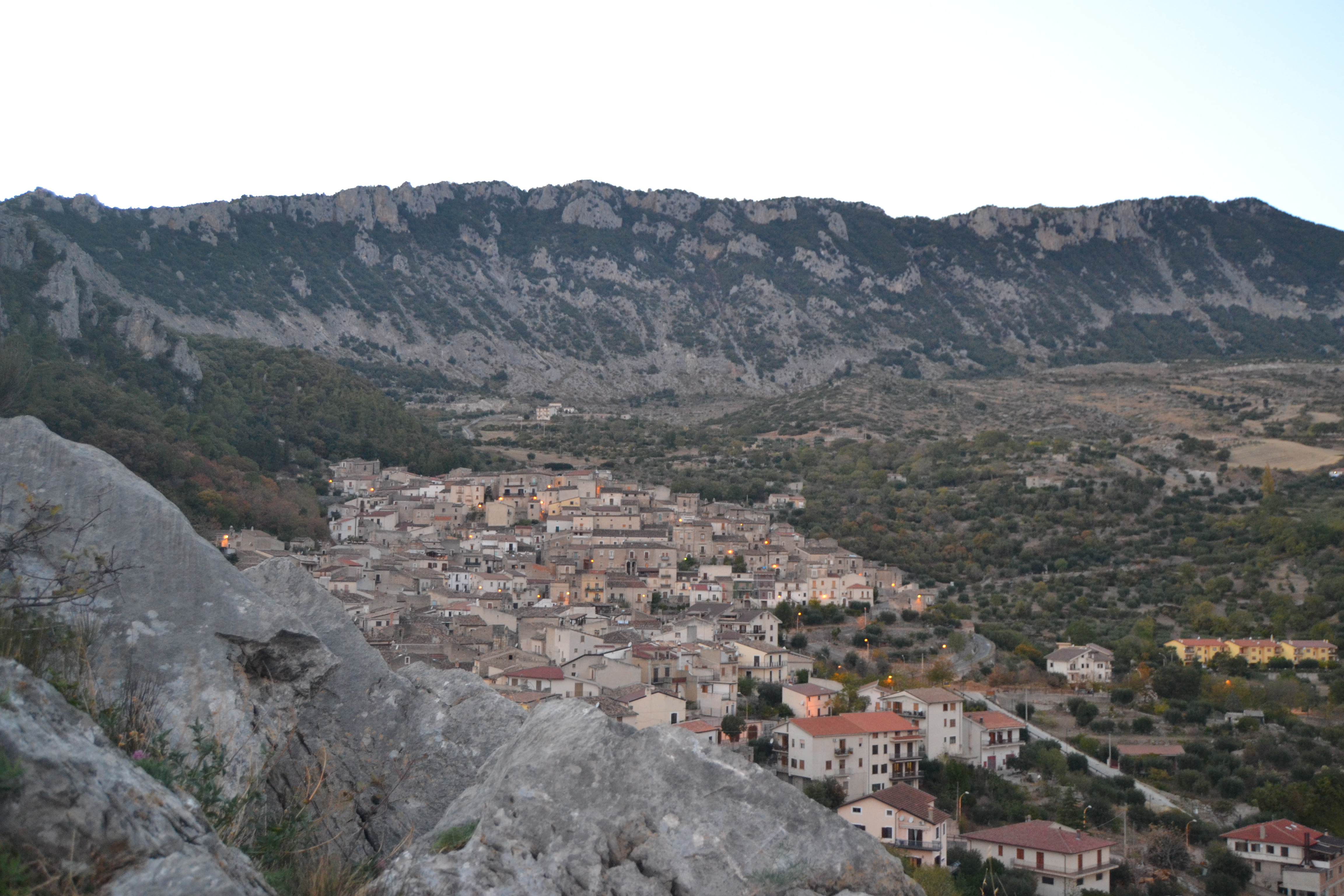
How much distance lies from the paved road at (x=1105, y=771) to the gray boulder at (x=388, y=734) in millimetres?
28768

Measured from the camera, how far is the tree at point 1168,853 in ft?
87.1

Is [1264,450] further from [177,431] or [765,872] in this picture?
[765,872]

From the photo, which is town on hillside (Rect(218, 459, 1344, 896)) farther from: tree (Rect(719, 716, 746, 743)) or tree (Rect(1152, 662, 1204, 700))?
tree (Rect(1152, 662, 1204, 700))

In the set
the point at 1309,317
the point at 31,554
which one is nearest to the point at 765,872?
the point at 31,554

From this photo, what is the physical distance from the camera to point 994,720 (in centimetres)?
3422

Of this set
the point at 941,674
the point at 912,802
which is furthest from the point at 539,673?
the point at 941,674

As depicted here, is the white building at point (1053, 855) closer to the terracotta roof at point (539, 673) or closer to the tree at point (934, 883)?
the terracotta roof at point (539, 673)

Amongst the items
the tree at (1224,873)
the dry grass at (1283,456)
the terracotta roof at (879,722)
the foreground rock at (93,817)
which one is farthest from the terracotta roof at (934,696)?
the dry grass at (1283,456)

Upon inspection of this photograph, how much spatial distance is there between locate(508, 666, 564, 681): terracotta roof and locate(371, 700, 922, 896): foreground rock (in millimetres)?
26458

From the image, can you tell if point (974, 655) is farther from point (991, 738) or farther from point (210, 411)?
point (210, 411)

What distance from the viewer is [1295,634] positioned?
160 feet

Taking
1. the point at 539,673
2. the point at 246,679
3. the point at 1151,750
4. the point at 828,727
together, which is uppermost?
the point at 246,679

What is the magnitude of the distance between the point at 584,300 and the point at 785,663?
141 meters

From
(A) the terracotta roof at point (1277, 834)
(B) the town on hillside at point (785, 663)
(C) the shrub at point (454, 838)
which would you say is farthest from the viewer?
(A) the terracotta roof at point (1277, 834)
